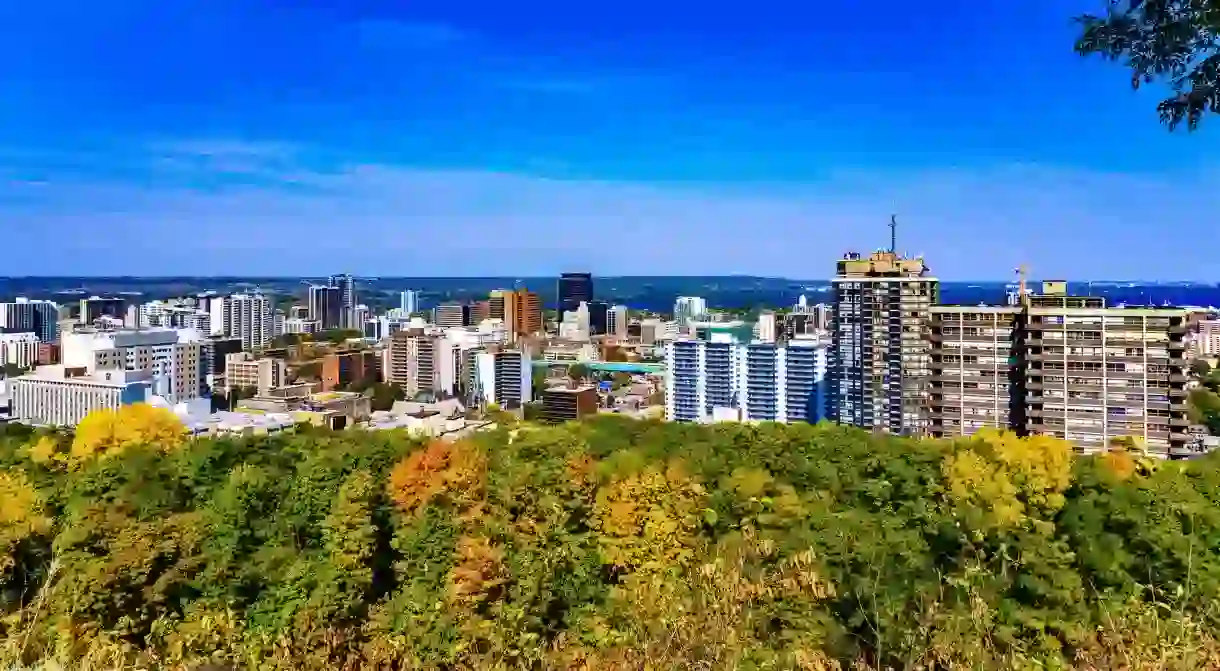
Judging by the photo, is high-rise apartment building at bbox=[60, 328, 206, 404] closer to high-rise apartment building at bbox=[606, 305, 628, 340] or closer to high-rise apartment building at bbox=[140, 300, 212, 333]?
high-rise apartment building at bbox=[140, 300, 212, 333]

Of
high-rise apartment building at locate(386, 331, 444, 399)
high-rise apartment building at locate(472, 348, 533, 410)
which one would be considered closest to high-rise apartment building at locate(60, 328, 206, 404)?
high-rise apartment building at locate(386, 331, 444, 399)

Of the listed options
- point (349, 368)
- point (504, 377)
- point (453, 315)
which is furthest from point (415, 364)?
point (453, 315)

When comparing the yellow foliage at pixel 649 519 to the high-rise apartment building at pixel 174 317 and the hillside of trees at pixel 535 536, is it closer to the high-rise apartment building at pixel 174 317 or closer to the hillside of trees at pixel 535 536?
the hillside of trees at pixel 535 536

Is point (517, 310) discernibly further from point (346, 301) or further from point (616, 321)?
point (346, 301)

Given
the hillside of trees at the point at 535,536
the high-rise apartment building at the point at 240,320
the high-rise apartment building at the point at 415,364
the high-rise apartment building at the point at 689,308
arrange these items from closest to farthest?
the hillside of trees at the point at 535,536 < the high-rise apartment building at the point at 415,364 < the high-rise apartment building at the point at 240,320 < the high-rise apartment building at the point at 689,308

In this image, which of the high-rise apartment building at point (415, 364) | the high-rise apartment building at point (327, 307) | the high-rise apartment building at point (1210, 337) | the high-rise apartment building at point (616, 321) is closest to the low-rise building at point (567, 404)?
the high-rise apartment building at point (415, 364)

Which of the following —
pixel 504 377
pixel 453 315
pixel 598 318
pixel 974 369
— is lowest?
pixel 504 377
